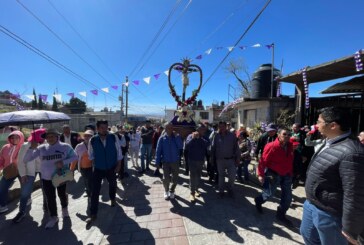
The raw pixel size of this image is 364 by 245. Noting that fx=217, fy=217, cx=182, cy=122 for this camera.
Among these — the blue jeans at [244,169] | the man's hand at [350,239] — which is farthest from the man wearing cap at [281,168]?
the blue jeans at [244,169]

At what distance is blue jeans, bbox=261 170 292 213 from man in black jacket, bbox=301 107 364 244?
174cm

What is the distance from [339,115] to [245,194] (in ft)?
12.4

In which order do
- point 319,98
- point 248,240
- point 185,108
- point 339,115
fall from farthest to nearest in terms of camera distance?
point 319,98 < point 185,108 < point 248,240 < point 339,115

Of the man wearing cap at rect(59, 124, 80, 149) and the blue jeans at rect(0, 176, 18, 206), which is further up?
the man wearing cap at rect(59, 124, 80, 149)

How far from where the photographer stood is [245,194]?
5164 millimetres

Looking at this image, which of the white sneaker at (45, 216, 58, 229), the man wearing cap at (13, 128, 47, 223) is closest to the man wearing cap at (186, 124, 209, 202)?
the white sneaker at (45, 216, 58, 229)

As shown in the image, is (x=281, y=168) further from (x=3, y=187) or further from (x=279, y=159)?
(x=3, y=187)

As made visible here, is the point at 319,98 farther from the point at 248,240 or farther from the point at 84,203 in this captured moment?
the point at 84,203

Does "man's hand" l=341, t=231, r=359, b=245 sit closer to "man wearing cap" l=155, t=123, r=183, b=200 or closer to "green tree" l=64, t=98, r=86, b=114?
"man wearing cap" l=155, t=123, r=183, b=200

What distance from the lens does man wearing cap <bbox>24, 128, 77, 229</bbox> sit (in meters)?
3.70

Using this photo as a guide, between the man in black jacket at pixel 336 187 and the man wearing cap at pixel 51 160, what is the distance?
372 centimetres

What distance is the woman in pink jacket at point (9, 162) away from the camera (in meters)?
4.08

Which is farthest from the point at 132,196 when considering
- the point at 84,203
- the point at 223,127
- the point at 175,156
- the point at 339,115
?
the point at 339,115

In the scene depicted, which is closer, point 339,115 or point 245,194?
point 339,115
